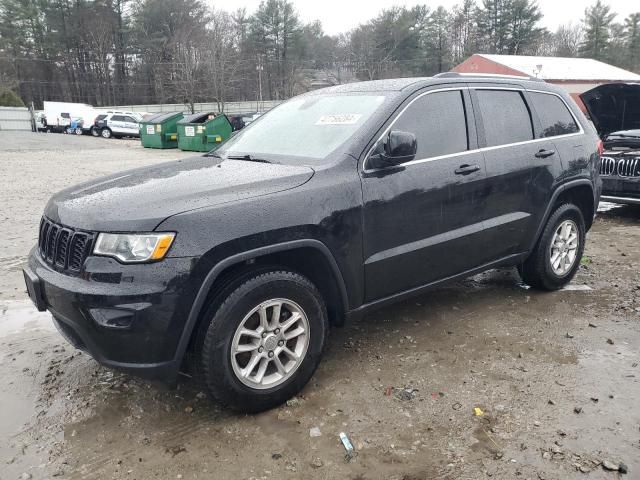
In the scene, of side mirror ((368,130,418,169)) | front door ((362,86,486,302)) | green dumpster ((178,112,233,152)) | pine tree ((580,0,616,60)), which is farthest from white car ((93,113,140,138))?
pine tree ((580,0,616,60))

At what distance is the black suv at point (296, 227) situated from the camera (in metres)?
2.59

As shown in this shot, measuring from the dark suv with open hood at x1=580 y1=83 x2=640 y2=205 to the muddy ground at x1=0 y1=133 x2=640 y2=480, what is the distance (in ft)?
11.1

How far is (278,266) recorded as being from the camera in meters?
2.98

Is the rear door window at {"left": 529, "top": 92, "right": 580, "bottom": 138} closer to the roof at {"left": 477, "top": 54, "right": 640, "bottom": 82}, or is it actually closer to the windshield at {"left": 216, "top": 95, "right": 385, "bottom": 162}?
the windshield at {"left": 216, "top": 95, "right": 385, "bottom": 162}

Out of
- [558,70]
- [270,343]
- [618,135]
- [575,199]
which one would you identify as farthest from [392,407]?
[558,70]

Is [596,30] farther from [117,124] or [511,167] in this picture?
[511,167]

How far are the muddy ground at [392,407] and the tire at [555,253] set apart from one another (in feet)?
0.67

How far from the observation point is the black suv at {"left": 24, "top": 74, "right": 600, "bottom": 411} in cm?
259

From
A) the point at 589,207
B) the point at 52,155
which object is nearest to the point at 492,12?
the point at 52,155

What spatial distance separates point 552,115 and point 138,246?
12.2 feet

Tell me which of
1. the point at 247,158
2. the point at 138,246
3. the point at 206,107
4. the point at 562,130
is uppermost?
the point at 206,107

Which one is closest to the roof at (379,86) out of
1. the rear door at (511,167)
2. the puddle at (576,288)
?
the rear door at (511,167)

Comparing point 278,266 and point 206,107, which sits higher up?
point 206,107

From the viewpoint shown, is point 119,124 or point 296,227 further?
point 119,124
